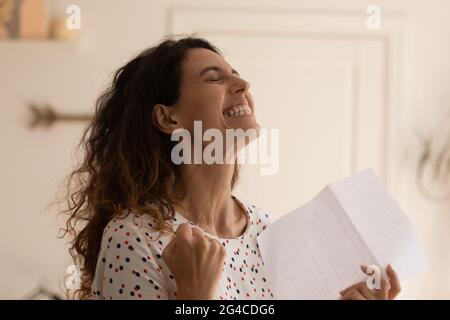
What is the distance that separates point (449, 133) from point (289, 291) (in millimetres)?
1609

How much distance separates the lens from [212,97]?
856 mm

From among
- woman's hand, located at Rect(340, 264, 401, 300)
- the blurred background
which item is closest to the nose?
woman's hand, located at Rect(340, 264, 401, 300)

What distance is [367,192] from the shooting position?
2.58 ft

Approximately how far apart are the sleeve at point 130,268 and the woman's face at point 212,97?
0.19 m

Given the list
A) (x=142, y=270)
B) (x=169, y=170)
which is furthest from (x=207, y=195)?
(x=142, y=270)

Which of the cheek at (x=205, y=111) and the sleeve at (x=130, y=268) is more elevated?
the cheek at (x=205, y=111)

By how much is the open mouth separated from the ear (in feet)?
0.22

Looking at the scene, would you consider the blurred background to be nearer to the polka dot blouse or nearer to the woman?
the woman

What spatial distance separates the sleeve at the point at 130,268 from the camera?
2.31 feet

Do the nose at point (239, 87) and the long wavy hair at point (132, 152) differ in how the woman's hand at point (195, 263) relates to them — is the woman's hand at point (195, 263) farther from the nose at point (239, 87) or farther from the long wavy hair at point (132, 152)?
the nose at point (239, 87)

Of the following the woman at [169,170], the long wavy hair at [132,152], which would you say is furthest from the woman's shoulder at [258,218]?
the long wavy hair at [132,152]

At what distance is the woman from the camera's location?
80 cm

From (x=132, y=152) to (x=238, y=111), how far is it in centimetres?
15
